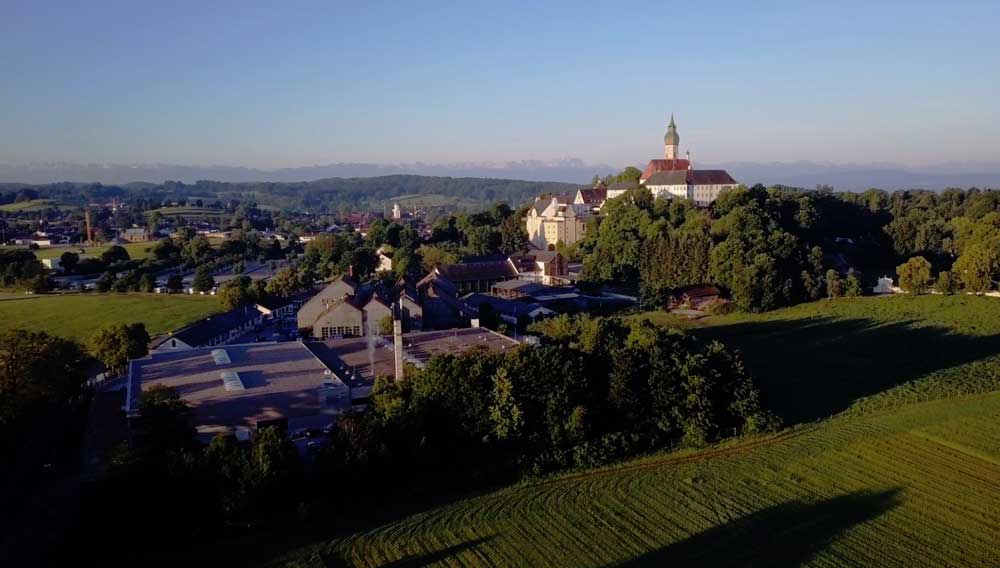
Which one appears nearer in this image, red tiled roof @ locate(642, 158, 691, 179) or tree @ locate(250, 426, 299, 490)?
tree @ locate(250, 426, 299, 490)

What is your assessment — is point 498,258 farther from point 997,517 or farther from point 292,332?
point 997,517

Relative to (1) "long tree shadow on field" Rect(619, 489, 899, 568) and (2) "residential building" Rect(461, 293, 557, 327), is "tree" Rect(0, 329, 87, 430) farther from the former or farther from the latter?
(2) "residential building" Rect(461, 293, 557, 327)

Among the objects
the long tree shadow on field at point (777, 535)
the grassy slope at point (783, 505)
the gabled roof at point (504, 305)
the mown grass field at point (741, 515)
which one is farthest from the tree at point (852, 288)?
the long tree shadow on field at point (777, 535)

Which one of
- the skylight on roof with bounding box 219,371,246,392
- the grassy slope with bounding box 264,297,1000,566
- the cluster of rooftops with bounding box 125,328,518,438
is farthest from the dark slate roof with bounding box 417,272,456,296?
the grassy slope with bounding box 264,297,1000,566

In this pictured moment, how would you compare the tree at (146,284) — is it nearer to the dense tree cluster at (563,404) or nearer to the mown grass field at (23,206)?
the dense tree cluster at (563,404)

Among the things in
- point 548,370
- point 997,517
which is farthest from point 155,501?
point 997,517

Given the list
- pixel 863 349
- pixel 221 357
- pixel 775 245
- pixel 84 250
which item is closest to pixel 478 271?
pixel 775 245
